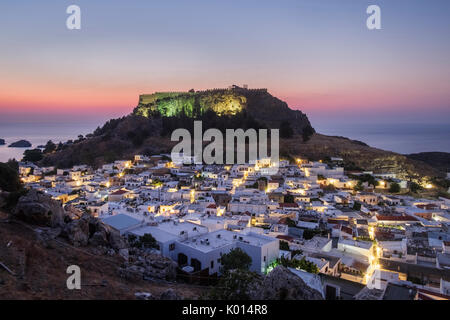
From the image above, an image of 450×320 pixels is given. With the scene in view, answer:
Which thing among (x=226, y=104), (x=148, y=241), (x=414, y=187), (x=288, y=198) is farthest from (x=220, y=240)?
(x=226, y=104)

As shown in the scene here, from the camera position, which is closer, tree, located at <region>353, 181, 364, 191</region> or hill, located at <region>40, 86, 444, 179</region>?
tree, located at <region>353, 181, 364, 191</region>

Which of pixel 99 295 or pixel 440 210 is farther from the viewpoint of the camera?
pixel 440 210

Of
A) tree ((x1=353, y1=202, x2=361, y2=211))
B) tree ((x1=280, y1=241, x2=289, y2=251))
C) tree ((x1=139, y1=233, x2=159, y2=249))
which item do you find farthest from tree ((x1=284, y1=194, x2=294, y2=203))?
tree ((x1=139, y1=233, x2=159, y2=249))

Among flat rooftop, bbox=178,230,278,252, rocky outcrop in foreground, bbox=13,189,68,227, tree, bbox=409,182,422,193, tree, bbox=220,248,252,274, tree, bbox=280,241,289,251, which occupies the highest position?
rocky outcrop in foreground, bbox=13,189,68,227

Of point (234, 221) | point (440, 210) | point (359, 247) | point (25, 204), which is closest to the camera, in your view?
point (25, 204)

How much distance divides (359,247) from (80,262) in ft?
34.4

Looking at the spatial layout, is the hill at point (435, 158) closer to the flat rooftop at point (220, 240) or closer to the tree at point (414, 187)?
the tree at point (414, 187)

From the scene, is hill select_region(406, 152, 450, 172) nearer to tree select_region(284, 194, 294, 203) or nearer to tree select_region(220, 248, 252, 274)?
tree select_region(284, 194, 294, 203)

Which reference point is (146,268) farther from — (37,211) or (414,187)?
(414,187)

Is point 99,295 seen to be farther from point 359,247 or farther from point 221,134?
point 221,134
